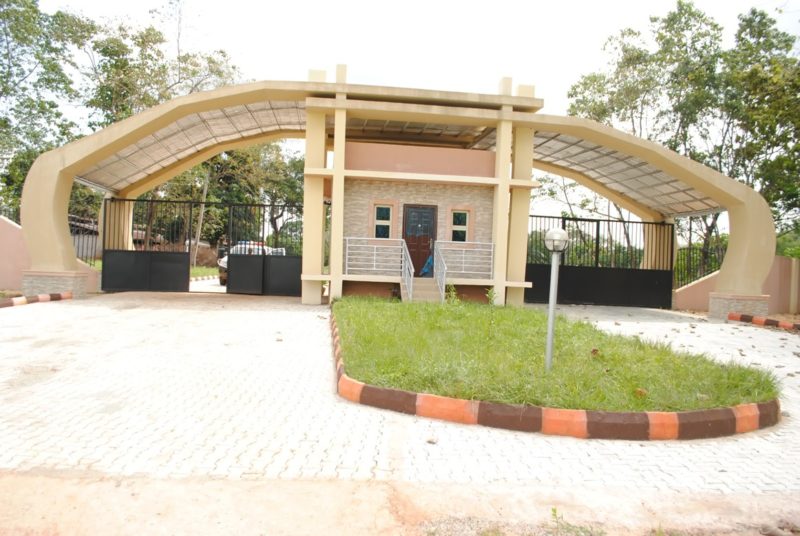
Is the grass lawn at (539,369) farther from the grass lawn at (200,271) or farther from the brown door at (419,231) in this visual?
the grass lawn at (200,271)

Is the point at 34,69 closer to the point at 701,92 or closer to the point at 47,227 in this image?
the point at 47,227

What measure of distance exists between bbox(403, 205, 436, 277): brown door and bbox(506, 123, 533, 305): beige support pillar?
2181 mm

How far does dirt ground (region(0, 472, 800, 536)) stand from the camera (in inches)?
112

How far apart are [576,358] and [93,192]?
30.7m

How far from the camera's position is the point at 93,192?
29.8m

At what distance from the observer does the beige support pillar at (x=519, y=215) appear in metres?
14.7

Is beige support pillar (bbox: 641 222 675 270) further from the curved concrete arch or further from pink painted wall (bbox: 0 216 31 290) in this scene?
pink painted wall (bbox: 0 216 31 290)

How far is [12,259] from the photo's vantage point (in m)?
16.0

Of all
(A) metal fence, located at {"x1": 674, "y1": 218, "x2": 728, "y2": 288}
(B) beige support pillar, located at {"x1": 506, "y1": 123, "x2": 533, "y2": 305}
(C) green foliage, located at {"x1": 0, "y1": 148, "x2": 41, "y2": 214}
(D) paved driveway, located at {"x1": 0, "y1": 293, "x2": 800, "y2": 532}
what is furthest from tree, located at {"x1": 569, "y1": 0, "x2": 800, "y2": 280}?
(C) green foliage, located at {"x1": 0, "y1": 148, "x2": 41, "y2": 214}

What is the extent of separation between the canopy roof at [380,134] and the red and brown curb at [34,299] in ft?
10.6

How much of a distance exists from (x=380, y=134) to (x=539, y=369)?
1301 centimetres

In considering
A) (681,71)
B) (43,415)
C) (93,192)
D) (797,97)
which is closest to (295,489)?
(43,415)

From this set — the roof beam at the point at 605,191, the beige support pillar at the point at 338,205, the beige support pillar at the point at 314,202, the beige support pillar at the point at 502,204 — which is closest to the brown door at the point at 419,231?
the beige support pillar at the point at 502,204

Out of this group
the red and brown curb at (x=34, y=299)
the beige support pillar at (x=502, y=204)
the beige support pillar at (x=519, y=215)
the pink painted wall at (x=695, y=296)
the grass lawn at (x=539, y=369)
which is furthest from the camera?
the pink painted wall at (x=695, y=296)
